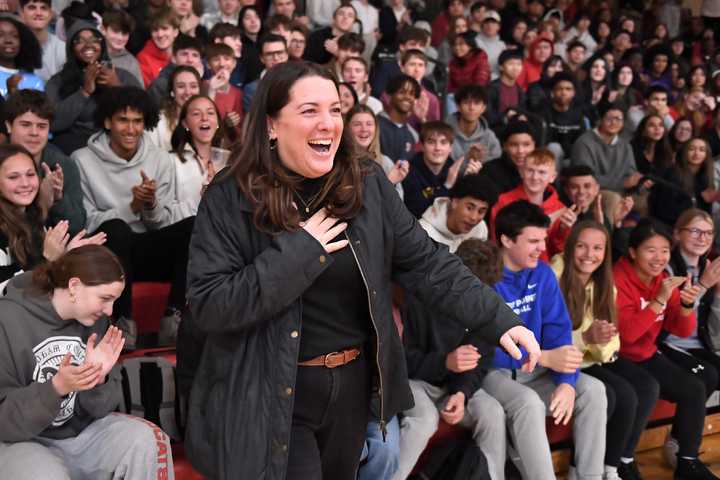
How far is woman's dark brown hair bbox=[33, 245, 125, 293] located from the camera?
204 cm

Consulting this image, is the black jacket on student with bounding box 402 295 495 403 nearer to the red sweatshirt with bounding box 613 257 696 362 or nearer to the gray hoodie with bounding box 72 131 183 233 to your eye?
the red sweatshirt with bounding box 613 257 696 362

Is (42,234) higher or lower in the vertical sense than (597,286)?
higher

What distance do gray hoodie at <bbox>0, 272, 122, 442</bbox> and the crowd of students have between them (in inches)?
0.8

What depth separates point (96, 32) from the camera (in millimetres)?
4086

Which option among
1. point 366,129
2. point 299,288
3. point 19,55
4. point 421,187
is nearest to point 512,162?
Result: point 421,187

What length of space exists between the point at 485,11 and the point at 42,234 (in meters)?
5.74

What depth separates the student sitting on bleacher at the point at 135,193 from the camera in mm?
3059

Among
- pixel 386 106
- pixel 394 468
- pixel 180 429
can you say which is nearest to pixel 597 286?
pixel 394 468

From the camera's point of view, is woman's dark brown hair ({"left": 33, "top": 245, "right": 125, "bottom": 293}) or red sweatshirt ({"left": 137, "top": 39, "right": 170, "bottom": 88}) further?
red sweatshirt ({"left": 137, "top": 39, "right": 170, "bottom": 88})

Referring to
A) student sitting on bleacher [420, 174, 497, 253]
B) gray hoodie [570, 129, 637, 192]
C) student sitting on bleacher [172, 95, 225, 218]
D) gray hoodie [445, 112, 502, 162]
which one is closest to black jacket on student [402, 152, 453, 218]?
student sitting on bleacher [420, 174, 497, 253]

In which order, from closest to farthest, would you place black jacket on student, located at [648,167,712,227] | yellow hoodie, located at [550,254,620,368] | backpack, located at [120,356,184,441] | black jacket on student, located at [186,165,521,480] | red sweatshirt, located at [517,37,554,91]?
black jacket on student, located at [186,165,521,480]
backpack, located at [120,356,184,441]
yellow hoodie, located at [550,254,620,368]
black jacket on student, located at [648,167,712,227]
red sweatshirt, located at [517,37,554,91]

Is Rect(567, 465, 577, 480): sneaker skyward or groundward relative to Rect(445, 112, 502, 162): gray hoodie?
groundward

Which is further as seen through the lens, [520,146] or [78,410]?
[520,146]

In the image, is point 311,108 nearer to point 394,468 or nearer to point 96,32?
point 394,468
